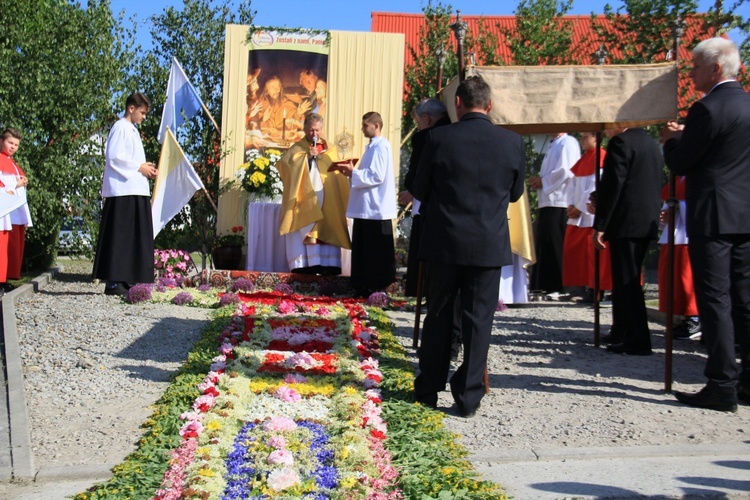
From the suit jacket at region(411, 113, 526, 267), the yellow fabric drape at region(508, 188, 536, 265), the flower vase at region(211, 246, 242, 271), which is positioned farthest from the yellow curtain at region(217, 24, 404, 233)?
the suit jacket at region(411, 113, 526, 267)

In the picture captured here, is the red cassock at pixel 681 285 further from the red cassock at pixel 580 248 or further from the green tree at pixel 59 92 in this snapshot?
the green tree at pixel 59 92

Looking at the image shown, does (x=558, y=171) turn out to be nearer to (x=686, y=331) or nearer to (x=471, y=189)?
(x=686, y=331)

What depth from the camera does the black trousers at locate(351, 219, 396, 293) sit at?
36.0 ft

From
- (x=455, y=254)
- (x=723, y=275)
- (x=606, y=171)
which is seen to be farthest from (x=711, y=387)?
(x=606, y=171)

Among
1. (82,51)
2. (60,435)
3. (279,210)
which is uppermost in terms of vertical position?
(82,51)

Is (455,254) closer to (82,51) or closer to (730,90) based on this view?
(730,90)

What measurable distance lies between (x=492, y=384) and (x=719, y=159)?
2.14 m

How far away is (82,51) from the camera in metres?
12.6

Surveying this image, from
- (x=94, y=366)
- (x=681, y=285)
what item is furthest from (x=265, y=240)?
(x=681, y=285)

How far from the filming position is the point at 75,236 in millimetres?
13188

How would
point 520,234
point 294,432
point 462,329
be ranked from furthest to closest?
1. point 520,234
2. point 462,329
3. point 294,432

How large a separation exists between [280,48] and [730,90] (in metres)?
8.97

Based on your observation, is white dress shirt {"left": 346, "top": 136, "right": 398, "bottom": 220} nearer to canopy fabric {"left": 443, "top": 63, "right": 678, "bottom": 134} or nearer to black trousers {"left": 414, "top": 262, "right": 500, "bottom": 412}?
canopy fabric {"left": 443, "top": 63, "right": 678, "bottom": 134}

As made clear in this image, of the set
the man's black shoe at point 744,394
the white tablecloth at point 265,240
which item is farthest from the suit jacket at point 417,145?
the white tablecloth at point 265,240
